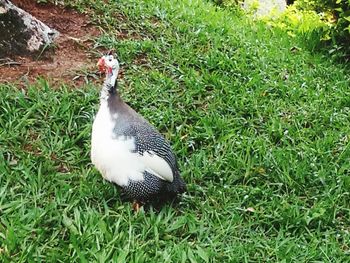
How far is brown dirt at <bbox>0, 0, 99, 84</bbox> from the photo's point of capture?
462 centimetres

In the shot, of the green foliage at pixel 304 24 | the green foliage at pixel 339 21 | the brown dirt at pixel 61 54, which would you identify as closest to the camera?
the brown dirt at pixel 61 54

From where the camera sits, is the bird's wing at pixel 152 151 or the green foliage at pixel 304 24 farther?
the green foliage at pixel 304 24

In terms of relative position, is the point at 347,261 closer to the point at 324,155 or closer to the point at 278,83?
the point at 324,155

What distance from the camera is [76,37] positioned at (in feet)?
17.4

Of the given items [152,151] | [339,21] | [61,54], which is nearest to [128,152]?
[152,151]

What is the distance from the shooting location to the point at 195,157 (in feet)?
13.6

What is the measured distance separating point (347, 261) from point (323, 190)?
0.71m

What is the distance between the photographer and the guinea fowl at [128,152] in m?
3.36

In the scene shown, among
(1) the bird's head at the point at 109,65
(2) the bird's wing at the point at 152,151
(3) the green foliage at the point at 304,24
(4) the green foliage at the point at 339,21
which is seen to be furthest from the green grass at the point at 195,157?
(3) the green foliage at the point at 304,24

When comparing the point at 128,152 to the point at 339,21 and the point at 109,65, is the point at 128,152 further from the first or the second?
the point at 339,21

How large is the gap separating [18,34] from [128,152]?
6.47 ft

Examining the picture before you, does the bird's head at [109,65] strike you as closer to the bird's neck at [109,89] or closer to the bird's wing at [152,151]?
the bird's neck at [109,89]

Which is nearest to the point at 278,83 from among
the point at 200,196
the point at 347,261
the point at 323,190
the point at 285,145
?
the point at 285,145

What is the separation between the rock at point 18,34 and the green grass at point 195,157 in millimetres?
519
